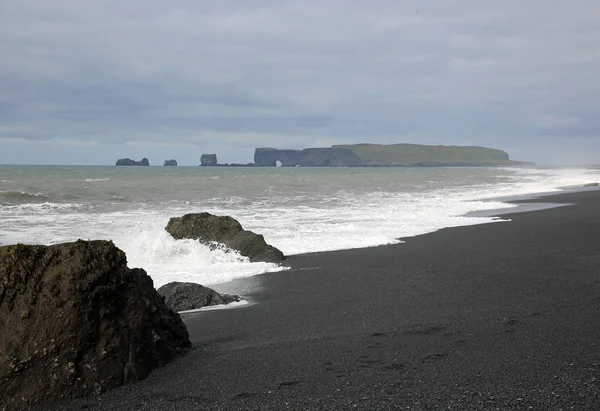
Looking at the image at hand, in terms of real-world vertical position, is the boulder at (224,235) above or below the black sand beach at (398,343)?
above

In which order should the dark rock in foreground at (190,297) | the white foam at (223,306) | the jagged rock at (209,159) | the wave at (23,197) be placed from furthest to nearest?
1. the jagged rock at (209,159)
2. the wave at (23,197)
3. the dark rock in foreground at (190,297)
4. the white foam at (223,306)

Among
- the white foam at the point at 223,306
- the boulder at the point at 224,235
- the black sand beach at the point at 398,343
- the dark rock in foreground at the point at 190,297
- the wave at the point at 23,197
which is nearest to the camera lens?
the black sand beach at the point at 398,343

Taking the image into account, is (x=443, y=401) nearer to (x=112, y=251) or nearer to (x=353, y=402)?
(x=353, y=402)

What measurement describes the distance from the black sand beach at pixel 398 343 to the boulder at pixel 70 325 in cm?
17

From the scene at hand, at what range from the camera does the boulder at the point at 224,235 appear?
373 inches

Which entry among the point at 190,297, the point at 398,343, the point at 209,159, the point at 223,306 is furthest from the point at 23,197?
the point at 209,159

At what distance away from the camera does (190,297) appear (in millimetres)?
6355

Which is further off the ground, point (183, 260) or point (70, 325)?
point (70, 325)

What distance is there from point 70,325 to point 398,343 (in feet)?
7.79

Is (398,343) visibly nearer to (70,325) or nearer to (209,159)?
(70,325)

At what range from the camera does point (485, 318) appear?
17.1 ft

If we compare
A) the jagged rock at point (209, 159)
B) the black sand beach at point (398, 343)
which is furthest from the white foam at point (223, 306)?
the jagged rock at point (209, 159)

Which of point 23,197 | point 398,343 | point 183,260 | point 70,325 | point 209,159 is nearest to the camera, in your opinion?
point 70,325

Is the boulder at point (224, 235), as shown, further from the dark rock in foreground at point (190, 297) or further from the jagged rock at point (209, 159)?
the jagged rock at point (209, 159)
